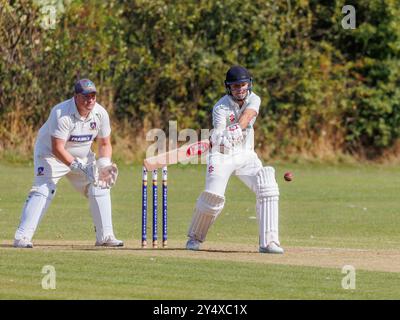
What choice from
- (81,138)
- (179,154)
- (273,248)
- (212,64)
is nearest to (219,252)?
(273,248)

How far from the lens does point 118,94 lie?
26.6 meters

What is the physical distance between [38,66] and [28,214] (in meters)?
13.8

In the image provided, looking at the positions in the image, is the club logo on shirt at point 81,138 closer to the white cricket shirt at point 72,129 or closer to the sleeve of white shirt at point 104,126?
the white cricket shirt at point 72,129

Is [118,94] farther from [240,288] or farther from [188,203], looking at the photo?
[240,288]

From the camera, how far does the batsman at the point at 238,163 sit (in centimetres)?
→ 1188

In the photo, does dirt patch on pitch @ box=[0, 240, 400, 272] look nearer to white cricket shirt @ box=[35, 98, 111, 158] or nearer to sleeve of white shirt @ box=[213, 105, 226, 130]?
white cricket shirt @ box=[35, 98, 111, 158]

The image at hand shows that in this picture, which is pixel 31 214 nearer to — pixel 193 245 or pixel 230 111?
pixel 193 245

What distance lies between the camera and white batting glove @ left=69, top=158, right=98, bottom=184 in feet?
39.8

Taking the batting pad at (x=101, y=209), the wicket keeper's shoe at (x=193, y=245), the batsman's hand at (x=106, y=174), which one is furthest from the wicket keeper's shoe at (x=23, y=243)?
the wicket keeper's shoe at (x=193, y=245)

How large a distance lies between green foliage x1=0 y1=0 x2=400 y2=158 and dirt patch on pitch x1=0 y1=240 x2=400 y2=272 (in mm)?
12772

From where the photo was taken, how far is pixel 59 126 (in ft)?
39.6

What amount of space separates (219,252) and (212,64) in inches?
579
